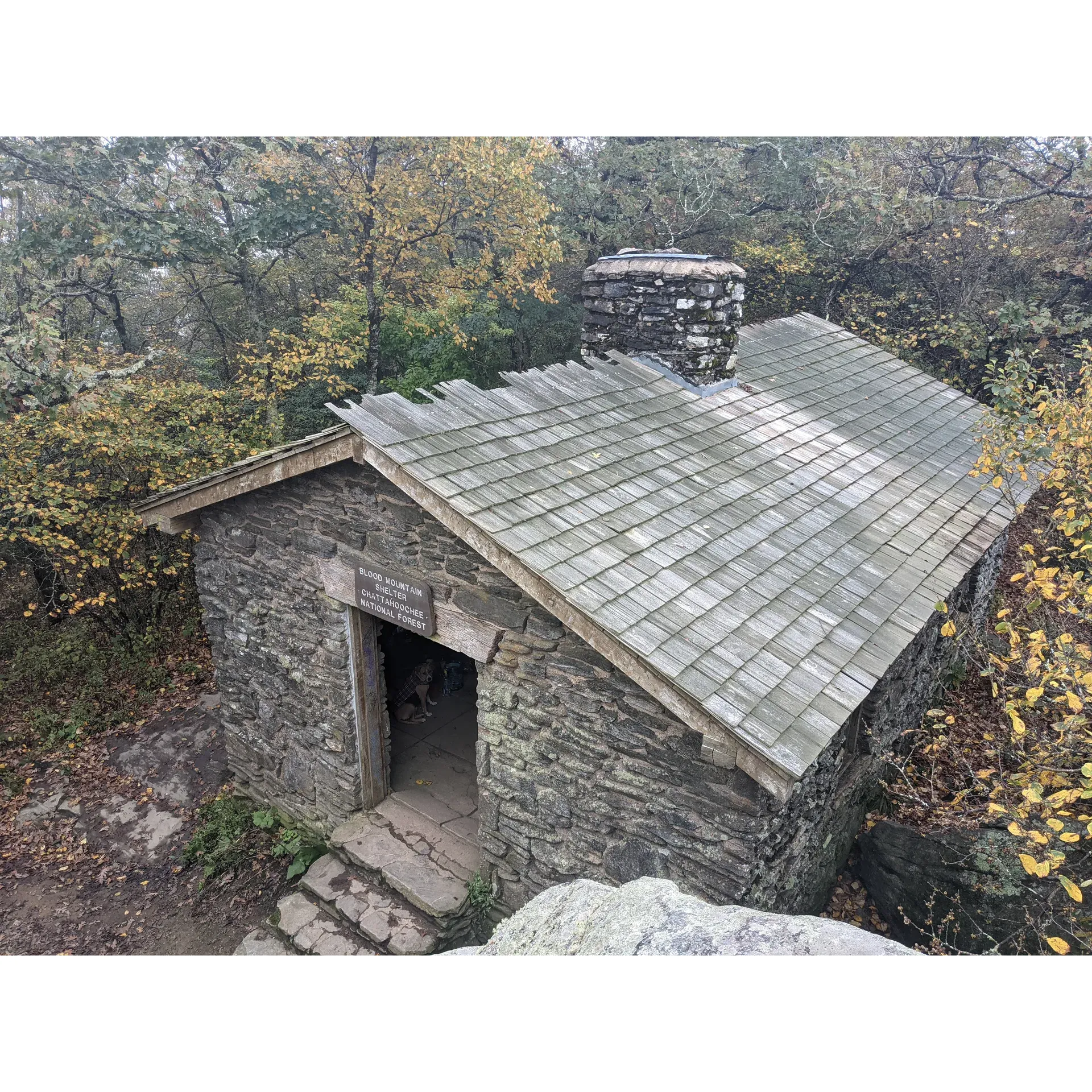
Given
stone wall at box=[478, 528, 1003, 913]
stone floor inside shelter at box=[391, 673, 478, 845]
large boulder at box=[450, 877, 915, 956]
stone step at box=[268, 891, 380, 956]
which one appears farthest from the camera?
stone floor inside shelter at box=[391, 673, 478, 845]

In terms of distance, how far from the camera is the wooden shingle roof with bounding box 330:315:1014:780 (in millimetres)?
3900

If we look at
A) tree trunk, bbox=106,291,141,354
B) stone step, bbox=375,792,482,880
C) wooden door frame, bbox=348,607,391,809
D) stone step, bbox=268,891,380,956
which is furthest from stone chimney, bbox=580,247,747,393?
tree trunk, bbox=106,291,141,354

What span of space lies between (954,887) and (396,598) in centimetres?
449

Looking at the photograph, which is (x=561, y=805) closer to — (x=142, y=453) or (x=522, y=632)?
(x=522, y=632)

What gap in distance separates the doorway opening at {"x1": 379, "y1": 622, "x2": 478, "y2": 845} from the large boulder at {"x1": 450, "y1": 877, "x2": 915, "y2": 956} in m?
2.79

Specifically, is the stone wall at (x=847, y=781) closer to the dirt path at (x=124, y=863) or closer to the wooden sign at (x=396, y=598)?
A: the wooden sign at (x=396, y=598)

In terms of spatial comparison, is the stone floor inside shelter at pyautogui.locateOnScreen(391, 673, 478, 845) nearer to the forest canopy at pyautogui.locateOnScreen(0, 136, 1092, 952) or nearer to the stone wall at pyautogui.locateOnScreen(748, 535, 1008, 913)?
the stone wall at pyautogui.locateOnScreen(748, 535, 1008, 913)

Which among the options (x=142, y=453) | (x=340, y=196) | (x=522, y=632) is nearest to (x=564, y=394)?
(x=522, y=632)

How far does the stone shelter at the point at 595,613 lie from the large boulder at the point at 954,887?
1.37 ft

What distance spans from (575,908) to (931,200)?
14.8m

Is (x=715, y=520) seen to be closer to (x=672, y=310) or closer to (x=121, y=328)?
(x=672, y=310)

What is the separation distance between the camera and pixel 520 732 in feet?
15.6

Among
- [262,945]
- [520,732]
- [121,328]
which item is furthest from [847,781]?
[121,328]

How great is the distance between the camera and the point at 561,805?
466 centimetres
